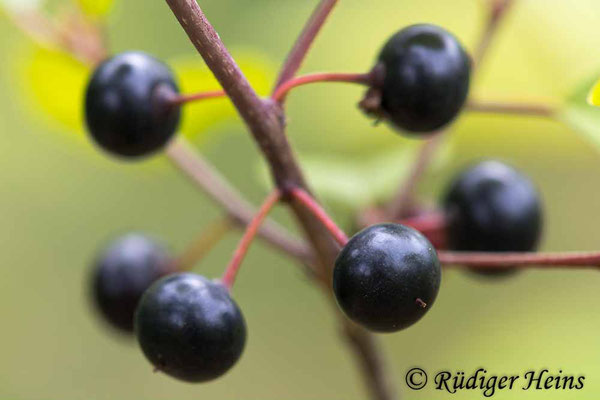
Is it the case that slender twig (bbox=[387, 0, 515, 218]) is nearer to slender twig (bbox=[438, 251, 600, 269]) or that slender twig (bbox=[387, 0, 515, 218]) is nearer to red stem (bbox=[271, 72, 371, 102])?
slender twig (bbox=[438, 251, 600, 269])

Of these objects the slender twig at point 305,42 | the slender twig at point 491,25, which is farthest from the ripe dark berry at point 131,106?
the slender twig at point 491,25

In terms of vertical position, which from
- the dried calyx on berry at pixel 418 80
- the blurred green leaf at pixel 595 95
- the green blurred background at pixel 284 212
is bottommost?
the green blurred background at pixel 284 212

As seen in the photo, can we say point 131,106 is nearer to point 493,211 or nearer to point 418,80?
point 418,80

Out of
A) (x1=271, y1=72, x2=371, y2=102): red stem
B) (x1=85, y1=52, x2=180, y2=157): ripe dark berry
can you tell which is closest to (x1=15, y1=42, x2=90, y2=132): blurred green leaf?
(x1=85, y1=52, x2=180, y2=157): ripe dark berry

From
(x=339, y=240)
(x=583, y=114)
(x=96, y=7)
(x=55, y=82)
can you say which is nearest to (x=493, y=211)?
(x=583, y=114)

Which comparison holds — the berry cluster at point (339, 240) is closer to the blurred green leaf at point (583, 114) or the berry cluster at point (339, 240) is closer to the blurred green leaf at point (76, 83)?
the blurred green leaf at point (583, 114)
